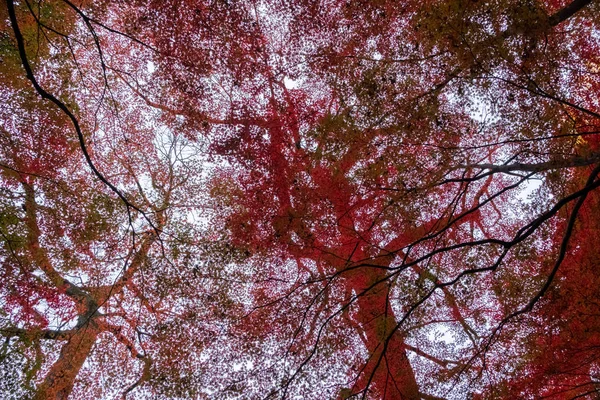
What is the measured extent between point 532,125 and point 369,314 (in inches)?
186

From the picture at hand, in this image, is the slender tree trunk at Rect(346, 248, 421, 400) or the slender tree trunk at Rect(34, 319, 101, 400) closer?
the slender tree trunk at Rect(346, 248, 421, 400)

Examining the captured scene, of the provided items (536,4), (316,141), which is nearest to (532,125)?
(536,4)

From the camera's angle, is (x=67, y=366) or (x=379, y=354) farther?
(x=67, y=366)

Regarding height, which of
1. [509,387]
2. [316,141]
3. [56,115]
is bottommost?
[509,387]

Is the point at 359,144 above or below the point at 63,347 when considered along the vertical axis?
above

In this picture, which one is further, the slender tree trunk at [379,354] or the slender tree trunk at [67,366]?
the slender tree trunk at [67,366]

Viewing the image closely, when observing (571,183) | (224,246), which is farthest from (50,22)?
(571,183)

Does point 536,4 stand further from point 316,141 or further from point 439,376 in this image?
point 439,376

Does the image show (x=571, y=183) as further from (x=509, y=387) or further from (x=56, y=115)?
(x=56, y=115)

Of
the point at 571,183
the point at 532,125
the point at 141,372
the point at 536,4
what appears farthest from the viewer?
the point at 141,372

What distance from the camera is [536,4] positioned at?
5.04m

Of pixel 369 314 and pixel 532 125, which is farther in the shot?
pixel 369 314

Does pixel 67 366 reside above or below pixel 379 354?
above

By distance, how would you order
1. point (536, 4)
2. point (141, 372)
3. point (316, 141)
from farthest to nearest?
point (141, 372), point (316, 141), point (536, 4)
